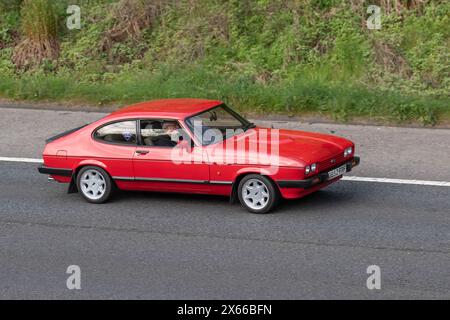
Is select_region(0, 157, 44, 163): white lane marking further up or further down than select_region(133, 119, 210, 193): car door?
further down

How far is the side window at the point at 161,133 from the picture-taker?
496 inches

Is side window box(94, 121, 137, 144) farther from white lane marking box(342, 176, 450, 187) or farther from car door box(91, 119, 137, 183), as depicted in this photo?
white lane marking box(342, 176, 450, 187)

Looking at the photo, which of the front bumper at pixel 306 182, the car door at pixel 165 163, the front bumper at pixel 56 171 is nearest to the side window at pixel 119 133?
the car door at pixel 165 163

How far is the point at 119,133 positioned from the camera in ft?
42.5

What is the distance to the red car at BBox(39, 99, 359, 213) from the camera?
12.0 metres

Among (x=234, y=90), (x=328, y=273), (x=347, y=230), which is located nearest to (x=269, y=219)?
(x=347, y=230)

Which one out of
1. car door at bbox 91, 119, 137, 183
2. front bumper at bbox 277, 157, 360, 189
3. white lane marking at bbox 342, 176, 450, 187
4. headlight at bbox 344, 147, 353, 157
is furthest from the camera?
white lane marking at bbox 342, 176, 450, 187

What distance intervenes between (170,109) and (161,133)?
373mm

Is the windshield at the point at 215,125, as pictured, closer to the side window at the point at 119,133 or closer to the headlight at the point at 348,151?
the side window at the point at 119,133

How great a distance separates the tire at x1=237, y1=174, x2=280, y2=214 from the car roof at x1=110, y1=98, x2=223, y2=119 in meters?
1.29

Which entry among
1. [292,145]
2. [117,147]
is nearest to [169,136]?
[117,147]

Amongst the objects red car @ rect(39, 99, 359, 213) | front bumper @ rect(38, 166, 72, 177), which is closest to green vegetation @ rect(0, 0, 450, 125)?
red car @ rect(39, 99, 359, 213)

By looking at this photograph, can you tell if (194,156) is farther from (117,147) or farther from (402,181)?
(402,181)

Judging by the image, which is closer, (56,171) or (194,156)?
(194,156)
